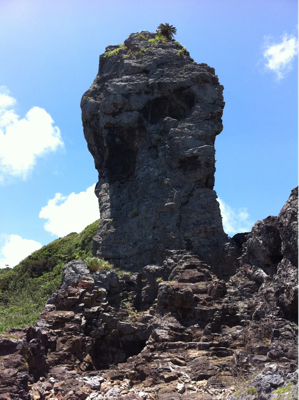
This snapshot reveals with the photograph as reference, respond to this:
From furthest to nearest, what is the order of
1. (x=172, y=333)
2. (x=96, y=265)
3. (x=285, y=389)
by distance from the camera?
(x=96, y=265)
(x=172, y=333)
(x=285, y=389)

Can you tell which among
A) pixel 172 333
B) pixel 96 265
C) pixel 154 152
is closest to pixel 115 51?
pixel 154 152

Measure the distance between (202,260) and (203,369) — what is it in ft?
24.7

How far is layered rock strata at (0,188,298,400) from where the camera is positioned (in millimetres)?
12562

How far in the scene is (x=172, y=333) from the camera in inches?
648

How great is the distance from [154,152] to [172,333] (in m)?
12.6

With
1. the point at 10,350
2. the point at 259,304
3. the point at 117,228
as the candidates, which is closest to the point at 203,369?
the point at 259,304

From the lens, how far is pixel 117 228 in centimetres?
2394

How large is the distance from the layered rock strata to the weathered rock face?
1.44 metres

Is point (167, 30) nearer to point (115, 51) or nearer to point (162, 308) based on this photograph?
point (115, 51)

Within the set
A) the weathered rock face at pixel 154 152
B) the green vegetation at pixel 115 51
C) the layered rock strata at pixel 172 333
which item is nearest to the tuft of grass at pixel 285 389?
the layered rock strata at pixel 172 333

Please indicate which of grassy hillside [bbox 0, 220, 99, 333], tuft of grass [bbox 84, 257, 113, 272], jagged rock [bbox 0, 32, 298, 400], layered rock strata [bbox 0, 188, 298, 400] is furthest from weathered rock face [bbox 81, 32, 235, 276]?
grassy hillside [bbox 0, 220, 99, 333]

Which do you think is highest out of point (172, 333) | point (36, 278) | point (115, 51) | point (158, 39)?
point (158, 39)

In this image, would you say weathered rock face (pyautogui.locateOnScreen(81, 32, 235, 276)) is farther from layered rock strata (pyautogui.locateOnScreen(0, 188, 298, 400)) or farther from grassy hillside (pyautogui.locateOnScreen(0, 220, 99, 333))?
grassy hillside (pyautogui.locateOnScreen(0, 220, 99, 333))

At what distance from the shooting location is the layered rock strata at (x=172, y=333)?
495 inches
